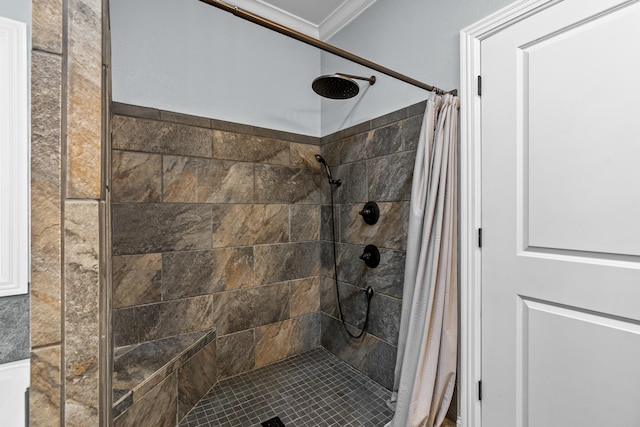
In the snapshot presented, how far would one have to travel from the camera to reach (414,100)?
64.5 inches

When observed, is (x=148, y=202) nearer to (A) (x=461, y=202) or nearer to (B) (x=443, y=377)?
(A) (x=461, y=202)

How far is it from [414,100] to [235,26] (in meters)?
1.37

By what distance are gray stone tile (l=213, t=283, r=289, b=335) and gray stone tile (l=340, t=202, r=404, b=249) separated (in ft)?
2.07

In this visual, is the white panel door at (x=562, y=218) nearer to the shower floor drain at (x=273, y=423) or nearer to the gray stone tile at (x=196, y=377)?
the shower floor drain at (x=273, y=423)

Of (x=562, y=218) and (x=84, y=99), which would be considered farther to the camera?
(x=562, y=218)

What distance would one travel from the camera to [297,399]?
1.62 metres

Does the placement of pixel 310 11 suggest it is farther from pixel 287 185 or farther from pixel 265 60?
pixel 287 185

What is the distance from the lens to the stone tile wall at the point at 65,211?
491 mm

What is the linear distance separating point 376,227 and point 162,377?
1.41 meters

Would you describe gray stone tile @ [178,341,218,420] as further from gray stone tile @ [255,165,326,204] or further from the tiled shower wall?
gray stone tile @ [255,165,326,204]

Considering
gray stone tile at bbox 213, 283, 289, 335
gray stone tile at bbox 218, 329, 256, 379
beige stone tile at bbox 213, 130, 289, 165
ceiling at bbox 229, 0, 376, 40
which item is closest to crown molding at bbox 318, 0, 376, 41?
ceiling at bbox 229, 0, 376, 40

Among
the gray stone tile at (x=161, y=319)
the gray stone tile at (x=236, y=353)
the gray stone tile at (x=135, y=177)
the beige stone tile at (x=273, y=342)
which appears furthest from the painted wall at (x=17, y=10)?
the beige stone tile at (x=273, y=342)

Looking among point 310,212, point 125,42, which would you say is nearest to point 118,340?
point 310,212

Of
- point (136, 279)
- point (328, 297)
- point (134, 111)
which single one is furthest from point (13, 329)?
point (328, 297)
